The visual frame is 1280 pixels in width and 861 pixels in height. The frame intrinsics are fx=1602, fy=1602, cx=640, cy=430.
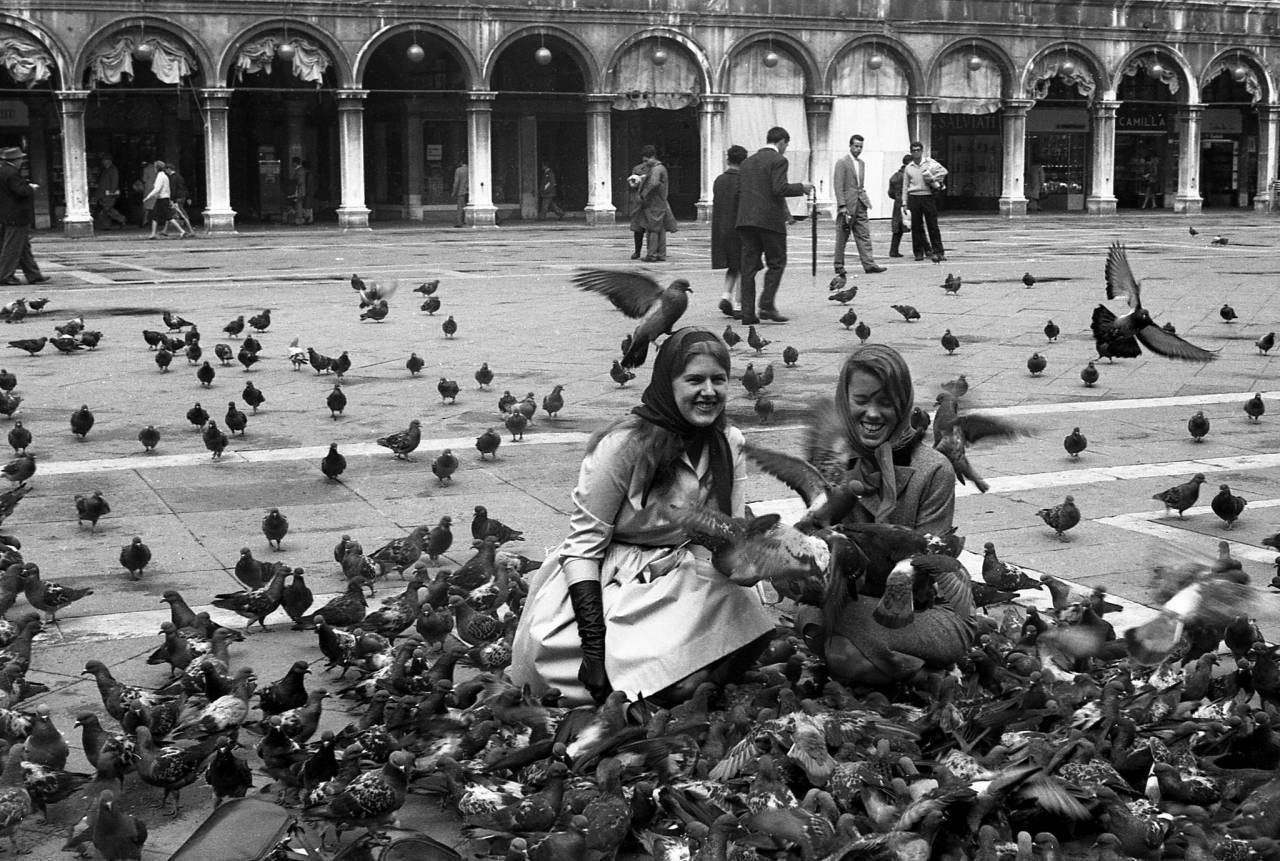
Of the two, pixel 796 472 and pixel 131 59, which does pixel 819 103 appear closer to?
pixel 131 59

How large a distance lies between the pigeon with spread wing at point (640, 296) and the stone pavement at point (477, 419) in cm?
69

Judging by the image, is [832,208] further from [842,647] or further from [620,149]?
[842,647]

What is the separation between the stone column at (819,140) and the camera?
2950cm

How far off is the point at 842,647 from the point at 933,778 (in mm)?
636

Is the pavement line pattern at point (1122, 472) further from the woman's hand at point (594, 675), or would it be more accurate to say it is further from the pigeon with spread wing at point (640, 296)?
the woman's hand at point (594, 675)

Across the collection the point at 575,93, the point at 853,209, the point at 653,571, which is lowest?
the point at 653,571

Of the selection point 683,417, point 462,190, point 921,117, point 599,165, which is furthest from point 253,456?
point 921,117

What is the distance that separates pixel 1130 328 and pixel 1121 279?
255 millimetres

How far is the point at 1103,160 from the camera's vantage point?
105 feet

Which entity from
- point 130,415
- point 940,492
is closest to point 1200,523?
point 940,492

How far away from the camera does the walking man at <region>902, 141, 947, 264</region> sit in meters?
17.2

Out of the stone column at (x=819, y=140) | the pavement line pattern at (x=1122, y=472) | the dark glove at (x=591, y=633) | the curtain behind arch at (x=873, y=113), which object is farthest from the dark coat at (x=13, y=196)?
the curtain behind arch at (x=873, y=113)

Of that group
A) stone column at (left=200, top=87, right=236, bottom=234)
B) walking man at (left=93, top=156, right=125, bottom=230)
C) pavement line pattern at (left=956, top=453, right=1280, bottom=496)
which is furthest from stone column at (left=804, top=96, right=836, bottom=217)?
pavement line pattern at (left=956, top=453, right=1280, bottom=496)

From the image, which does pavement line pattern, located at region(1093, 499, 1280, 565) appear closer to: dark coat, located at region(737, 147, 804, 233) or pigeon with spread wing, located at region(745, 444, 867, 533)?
pigeon with spread wing, located at region(745, 444, 867, 533)
